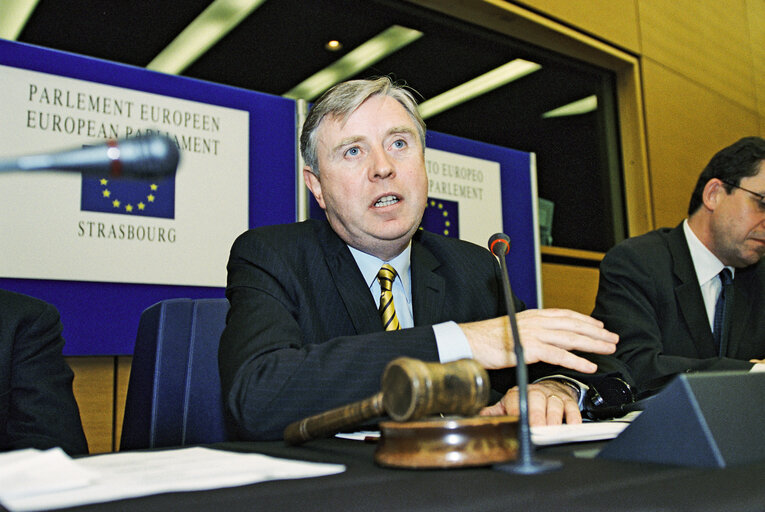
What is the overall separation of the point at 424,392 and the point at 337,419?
0.16m

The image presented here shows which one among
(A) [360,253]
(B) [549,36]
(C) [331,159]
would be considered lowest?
(A) [360,253]

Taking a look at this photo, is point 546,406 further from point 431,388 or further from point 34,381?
point 34,381

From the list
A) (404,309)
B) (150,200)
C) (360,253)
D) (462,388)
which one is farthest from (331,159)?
(462,388)

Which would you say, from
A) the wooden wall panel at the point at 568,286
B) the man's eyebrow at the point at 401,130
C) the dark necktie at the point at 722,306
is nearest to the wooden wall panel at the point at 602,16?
the wooden wall panel at the point at 568,286

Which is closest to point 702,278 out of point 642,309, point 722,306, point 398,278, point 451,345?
point 722,306

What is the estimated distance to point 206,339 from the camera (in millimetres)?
1672

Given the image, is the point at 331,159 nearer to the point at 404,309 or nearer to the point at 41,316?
the point at 404,309

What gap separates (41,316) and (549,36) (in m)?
2.99

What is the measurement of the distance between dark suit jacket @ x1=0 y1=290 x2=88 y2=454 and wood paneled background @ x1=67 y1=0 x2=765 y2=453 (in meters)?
2.35

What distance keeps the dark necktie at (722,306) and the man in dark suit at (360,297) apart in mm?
988

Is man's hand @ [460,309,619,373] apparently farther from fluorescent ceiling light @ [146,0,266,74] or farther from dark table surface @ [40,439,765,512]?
fluorescent ceiling light @ [146,0,266,74]

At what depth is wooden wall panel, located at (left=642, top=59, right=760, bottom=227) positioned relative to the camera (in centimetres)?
400

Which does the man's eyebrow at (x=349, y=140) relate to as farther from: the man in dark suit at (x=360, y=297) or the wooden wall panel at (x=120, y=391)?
the wooden wall panel at (x=120, y=391)

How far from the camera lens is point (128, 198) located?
6.92ft
